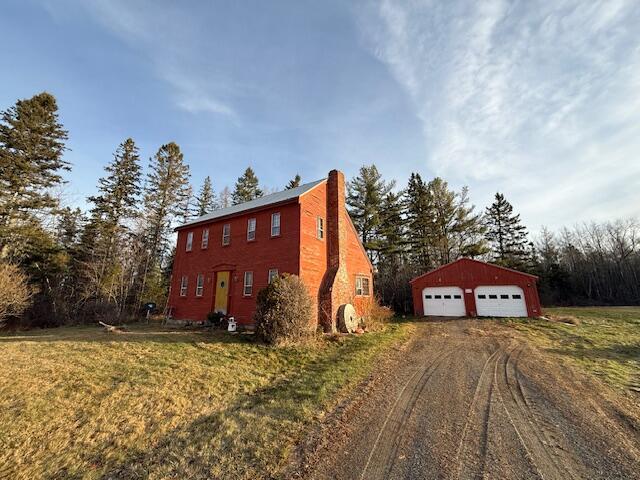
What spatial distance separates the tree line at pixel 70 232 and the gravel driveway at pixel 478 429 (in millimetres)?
18320

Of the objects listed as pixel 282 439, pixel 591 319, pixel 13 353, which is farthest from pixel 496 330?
pixel 13 353

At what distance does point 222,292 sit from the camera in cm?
1554

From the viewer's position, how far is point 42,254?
20250mm

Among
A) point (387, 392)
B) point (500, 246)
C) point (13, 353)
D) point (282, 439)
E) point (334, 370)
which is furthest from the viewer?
point (500, 246)

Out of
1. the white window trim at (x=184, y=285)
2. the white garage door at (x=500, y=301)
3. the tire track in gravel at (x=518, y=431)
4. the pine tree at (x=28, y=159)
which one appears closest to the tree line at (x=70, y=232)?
the pine tree at (x=28, y=159)

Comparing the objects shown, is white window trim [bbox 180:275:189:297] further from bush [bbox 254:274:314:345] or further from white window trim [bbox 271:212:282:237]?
bush [bbox 254:274:314:345]

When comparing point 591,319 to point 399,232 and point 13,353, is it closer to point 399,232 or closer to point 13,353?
point 399,232

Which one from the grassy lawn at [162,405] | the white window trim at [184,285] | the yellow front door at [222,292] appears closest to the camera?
the grassy lawn at [162,405]

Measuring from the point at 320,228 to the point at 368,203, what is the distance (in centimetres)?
1548

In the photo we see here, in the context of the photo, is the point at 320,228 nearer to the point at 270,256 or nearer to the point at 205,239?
the point at 270,256

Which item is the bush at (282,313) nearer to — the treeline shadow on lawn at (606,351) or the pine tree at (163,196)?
the treeline shadow on lawn at (606,351)

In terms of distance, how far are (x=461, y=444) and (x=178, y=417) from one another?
5103 mm

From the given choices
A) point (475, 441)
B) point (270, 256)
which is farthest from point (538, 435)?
point (270, 256)

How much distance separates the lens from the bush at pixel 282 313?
10.5 meters
